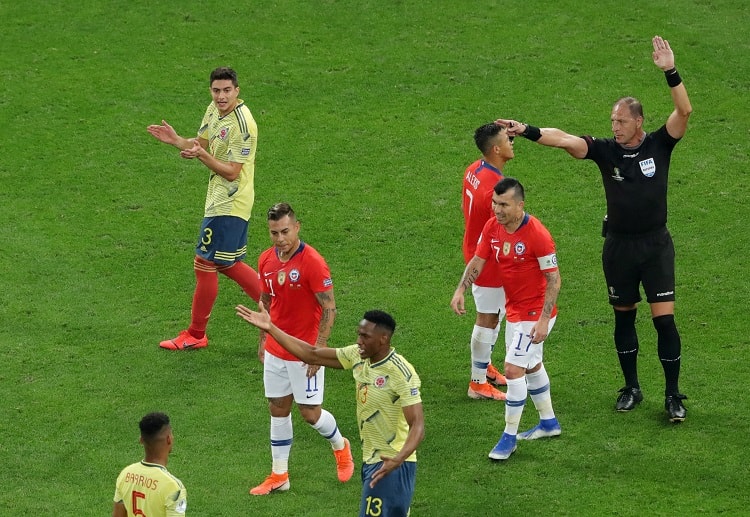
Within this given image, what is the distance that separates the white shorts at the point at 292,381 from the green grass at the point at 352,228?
0.81 m

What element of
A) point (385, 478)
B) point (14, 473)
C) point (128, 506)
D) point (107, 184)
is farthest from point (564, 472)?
point (107, 184)

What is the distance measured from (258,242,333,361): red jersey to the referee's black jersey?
287 cm

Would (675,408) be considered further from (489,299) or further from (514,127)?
(514,127)

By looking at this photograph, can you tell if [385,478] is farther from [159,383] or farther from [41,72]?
[41,72]

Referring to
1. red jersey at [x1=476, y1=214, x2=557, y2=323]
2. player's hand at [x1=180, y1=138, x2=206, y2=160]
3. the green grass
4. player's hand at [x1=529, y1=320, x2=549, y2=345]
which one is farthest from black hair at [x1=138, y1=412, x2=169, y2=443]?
player's hand at [x1=180, y1=138, x2=206, y2=160]

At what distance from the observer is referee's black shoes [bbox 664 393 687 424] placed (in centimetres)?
1073

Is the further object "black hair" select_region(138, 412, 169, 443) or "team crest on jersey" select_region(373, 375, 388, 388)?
"team crest on jersey" select_region(373, 375, 388, 388)

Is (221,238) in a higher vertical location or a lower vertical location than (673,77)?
lower

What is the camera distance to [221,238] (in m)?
12.4

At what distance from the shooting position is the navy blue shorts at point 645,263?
35.4 feet

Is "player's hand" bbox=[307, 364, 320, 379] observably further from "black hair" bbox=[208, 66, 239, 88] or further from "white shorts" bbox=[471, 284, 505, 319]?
"black hair" bbox=[208, 66, 239, 88]

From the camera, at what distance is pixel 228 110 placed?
40.4 ft

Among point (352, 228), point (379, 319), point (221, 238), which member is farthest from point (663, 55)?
point (352, 228)

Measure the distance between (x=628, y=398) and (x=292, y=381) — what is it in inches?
132
